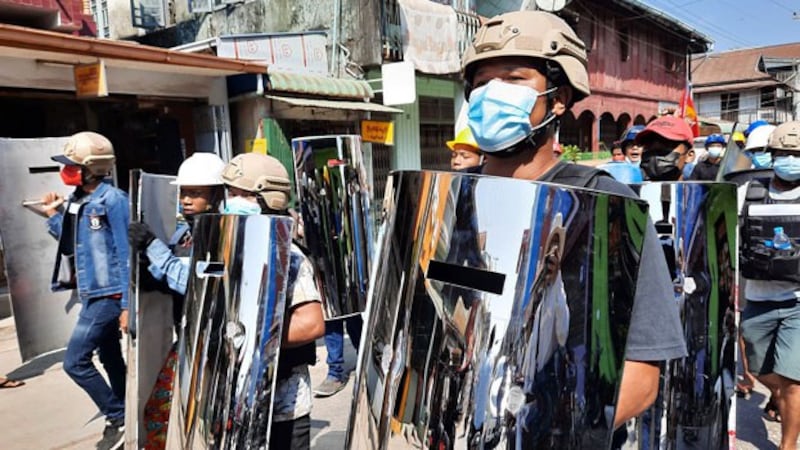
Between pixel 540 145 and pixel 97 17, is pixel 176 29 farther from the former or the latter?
pixel 540 145

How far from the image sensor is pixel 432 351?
3.45 ft

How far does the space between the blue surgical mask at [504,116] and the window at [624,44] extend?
19.9 m

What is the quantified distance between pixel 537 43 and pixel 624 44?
2022cm

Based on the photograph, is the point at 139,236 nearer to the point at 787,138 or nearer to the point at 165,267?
the point at 165,267

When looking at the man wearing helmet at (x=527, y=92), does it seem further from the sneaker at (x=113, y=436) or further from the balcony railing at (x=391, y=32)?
the balcony railing at (x=391, y=32)

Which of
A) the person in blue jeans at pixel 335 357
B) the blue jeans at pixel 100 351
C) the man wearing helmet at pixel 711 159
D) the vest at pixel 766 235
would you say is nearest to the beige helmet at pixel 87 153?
the blue jeans at pixel 100 351

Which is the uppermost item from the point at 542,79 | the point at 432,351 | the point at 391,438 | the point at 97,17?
the point at 97,17

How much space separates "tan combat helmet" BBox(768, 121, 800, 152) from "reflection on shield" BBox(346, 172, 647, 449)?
2398mm

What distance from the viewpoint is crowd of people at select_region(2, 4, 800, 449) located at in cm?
121

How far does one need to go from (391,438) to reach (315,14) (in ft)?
32.6

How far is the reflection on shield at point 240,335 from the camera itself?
1735mm

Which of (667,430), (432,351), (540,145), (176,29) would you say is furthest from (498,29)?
(176,29)

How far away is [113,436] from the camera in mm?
3254

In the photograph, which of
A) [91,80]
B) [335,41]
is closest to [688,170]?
[335,41]
